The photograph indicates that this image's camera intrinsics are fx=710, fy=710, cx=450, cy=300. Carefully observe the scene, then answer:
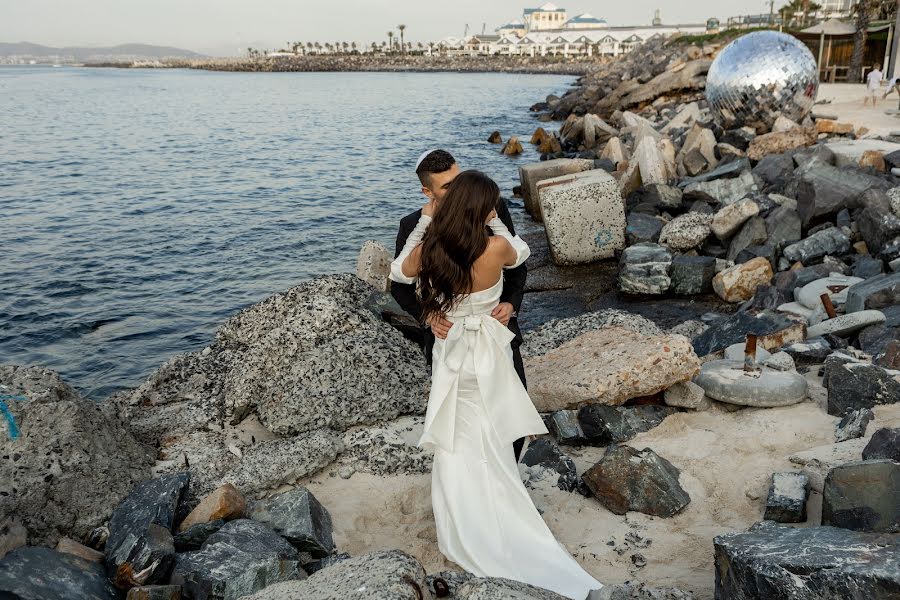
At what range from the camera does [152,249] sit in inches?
564

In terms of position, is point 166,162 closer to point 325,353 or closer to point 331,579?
point 325,353

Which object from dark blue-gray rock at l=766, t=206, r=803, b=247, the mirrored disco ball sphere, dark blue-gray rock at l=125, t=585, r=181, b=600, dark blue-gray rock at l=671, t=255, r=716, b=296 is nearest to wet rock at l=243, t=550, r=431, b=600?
dark blue-gray rock at l=125, t=585, r=181, b=600

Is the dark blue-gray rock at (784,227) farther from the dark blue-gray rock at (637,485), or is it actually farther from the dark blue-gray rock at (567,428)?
the dark blue-gray rock at (637,485)

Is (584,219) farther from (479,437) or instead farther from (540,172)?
(479,437)

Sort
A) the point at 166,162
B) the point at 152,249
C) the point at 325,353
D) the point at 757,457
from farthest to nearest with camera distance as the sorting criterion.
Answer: the point at 166,162 → the point at 152,249 → the point at 325,353 → the point at 757,457

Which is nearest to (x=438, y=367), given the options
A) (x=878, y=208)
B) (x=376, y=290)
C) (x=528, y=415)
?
(x=528, y=415)

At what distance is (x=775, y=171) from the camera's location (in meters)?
12.8

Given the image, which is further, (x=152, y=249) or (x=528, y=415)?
(x=152, y=249)

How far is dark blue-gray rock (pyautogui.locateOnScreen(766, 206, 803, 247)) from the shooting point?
10336mm

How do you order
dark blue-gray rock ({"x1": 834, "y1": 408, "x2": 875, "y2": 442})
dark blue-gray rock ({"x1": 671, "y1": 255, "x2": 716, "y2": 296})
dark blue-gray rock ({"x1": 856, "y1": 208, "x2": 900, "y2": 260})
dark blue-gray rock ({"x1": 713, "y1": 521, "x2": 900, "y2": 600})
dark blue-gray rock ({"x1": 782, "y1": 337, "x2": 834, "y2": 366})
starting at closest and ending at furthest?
dark blue-gray rock ({"x1": 713, "y1": 521, "x2": 900, "y2": 600}) → dark blue-gray rock ({"x1": 834, "y1": 408, "x2": 875, "y2": 442}) → dark blue-gray rock ({"x1": 782, "y1": 337, "x2": 834, "y2": 366}) → dark blue-gray rock ({"x1": 856, "y1": 208, "x2": 900, "y2": 260}) → dark blue-gray rock ({"x1": 671, "y1": 255, "x2": 716, "y2": 296})

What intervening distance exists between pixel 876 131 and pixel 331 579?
54.3ft

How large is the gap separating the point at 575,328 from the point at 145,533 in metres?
4.47

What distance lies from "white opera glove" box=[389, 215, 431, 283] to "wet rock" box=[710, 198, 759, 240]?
8337mm

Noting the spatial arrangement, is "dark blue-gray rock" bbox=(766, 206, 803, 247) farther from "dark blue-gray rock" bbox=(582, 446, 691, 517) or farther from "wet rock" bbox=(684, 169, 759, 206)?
"dark blue-gray rock" bbox=(582, 446, 691, 517)
